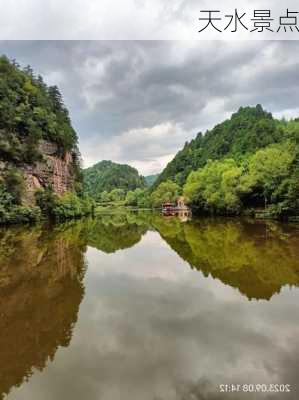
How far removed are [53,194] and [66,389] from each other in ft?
148

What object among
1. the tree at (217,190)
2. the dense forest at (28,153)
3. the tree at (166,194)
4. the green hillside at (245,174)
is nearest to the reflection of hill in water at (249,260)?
the green hillside at (245,174)

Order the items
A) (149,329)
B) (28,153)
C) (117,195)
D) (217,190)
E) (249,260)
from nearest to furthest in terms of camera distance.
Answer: (149,329) → (249,260) → (28,153) → (217,190) → (117,195)

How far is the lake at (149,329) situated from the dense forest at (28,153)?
1057 inches

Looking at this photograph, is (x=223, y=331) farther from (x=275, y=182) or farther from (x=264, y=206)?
(x=264, y=206)

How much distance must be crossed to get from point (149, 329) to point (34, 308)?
11.0 feet

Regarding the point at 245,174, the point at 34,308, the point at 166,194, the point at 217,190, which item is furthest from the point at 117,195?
the point at 34,308

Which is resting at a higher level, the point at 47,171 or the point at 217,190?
the point at 47,171

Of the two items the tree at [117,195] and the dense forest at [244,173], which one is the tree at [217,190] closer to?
the dense forest at [244,173]

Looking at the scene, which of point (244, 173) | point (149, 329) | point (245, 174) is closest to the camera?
point (149, 329)

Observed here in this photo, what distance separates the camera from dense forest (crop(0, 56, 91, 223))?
135 feet

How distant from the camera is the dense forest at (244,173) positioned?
1436 inches

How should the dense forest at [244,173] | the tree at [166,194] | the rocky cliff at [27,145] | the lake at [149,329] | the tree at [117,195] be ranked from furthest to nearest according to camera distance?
the tree at [117,195] < the tree at [166,194] < the rocky cliff at [27,145] < the dense forest at [244,173] < the lake at [149,329]

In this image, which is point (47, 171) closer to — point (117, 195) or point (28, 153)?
point (28, 153)

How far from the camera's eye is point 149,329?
7.70m
